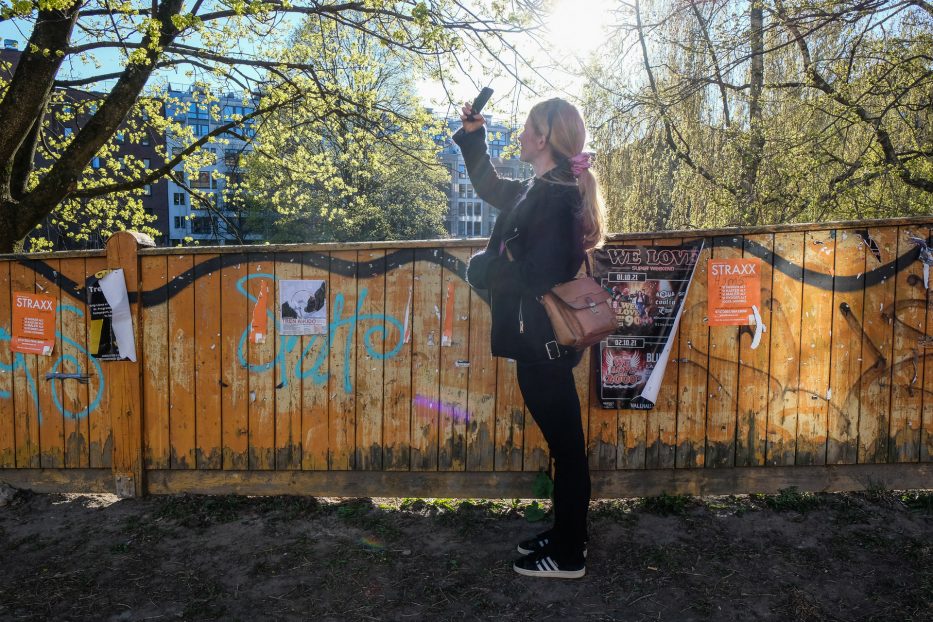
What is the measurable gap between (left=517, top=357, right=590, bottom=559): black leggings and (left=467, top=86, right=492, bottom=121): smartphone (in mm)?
1264

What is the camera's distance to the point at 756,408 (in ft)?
11.7

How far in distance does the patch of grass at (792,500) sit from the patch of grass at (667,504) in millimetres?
472

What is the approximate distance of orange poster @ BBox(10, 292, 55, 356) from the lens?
3.91m

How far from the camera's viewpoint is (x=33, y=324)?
393 cm

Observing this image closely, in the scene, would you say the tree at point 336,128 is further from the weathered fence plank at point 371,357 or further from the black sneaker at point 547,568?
the black sneaker at point 547,568

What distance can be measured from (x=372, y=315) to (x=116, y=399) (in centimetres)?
181

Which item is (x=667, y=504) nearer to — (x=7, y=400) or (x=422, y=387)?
(x=422, y=387)

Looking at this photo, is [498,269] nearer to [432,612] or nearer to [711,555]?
[432,612]

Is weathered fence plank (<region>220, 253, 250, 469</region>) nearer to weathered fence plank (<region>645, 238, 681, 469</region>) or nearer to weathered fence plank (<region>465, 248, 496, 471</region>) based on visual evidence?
weathered fence plank (<region>465, 248, 496, 471</region>)

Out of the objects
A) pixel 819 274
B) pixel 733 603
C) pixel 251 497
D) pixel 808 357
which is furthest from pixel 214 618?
pixel 819 274

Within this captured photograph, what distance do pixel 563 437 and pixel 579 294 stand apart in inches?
26.4

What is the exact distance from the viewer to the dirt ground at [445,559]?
253 cm

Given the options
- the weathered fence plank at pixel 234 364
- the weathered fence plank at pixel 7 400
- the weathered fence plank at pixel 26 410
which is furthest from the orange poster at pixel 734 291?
the weathered fence plank at pixel 7 400

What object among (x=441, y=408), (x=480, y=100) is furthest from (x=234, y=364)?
(x=480, y=100)
